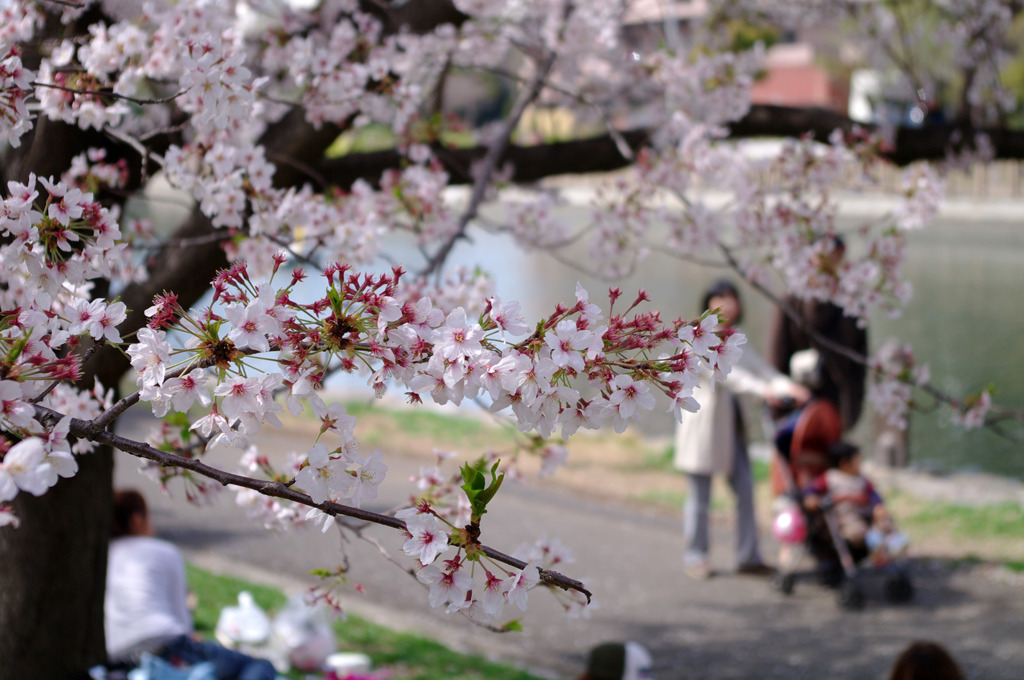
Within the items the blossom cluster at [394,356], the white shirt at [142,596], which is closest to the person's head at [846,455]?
the white shirt at [142,596]

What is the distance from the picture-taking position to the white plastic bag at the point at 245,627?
4383 millimetres

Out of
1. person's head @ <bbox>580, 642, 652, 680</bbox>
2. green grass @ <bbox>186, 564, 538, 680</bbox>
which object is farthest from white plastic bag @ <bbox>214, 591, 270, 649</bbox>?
person's head @ <bbox>580, 642, 652, 680</bbox>

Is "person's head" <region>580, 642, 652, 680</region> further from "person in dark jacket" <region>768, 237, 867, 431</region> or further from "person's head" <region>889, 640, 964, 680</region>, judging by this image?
"person in dark jacket" <region>768, 237, 867, 431</region>

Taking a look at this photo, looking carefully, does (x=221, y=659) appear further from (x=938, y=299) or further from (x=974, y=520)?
(x=938, y=299)

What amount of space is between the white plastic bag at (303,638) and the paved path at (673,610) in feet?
2.64

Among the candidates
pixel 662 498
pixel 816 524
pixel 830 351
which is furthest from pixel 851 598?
pixel 662 498

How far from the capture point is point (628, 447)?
29.9ft

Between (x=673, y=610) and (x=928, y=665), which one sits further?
(x=673, y=610)

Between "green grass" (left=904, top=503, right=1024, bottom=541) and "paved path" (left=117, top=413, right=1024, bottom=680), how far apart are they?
0.67m

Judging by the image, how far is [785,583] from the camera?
5629mm

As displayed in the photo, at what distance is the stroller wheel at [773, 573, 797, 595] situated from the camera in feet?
18.5

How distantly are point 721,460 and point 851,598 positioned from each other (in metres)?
Answer: 1.06

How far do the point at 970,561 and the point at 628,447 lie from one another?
3561 mm

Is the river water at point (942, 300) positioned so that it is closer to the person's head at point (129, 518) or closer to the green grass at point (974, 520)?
the green grass at point (974, 520)
